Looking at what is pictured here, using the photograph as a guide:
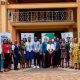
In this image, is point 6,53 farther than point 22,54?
No

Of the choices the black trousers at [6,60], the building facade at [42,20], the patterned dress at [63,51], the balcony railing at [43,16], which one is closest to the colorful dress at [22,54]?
the black trousers at [6,60]

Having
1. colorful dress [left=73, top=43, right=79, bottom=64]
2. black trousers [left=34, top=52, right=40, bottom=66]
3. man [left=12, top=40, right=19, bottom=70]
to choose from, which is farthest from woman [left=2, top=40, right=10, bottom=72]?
colorful dress [left=73, top=43, right=79, bottom=64]

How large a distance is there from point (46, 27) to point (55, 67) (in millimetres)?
9518

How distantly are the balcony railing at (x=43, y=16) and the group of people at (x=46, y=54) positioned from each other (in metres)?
8.60

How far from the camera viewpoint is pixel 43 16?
32750 millimetres

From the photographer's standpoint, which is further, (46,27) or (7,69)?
(46,27)

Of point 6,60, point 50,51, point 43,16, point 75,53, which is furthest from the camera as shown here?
point 43,16

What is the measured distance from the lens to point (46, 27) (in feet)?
107

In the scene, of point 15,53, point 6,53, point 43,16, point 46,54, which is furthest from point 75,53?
point 43,16

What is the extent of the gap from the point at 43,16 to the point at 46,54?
31.7 feet

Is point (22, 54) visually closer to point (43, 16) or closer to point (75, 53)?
point (75, 53)

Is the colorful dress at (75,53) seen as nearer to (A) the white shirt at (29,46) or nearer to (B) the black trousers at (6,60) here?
(A) the white shirt at (29,46)

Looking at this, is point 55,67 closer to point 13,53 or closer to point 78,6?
point 13,53

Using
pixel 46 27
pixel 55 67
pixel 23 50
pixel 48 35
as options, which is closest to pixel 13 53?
pixel 23 50
